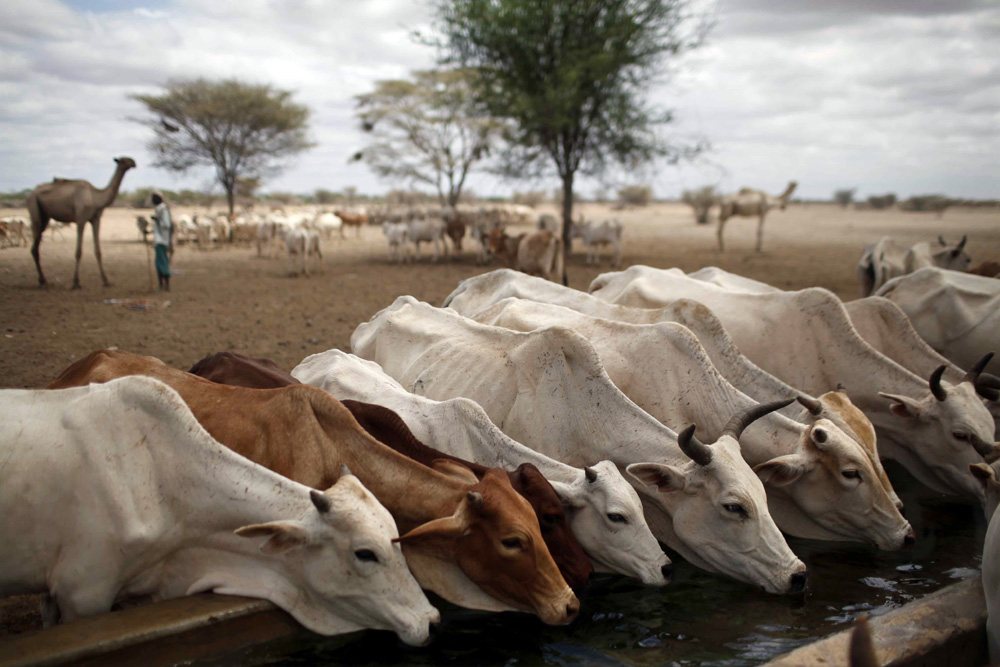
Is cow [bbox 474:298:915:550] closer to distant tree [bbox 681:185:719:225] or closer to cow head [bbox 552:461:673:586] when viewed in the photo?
cow head [bbox 552:461:673:586]

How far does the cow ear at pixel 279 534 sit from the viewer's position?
282cm

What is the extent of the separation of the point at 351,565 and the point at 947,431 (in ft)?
13.8

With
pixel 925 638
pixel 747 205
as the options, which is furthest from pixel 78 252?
pixel 747 205

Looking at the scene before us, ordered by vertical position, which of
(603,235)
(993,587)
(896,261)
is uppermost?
(896,261)

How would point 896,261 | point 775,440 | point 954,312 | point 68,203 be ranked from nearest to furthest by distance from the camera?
point 775,440
point 954,312
point 896,261
point 68,203

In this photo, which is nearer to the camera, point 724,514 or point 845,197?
Answer: point 724,514

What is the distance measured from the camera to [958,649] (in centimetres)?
313

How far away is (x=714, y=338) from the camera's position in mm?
5250

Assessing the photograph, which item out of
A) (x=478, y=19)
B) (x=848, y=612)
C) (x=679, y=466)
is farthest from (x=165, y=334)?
(x=478, y=19)

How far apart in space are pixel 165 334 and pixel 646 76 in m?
14.6

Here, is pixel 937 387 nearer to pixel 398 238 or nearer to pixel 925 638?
pixel 925 638

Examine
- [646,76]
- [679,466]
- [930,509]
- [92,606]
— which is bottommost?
[930,509]

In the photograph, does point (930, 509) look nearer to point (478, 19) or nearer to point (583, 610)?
point (583, 610)

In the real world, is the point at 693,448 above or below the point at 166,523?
above
